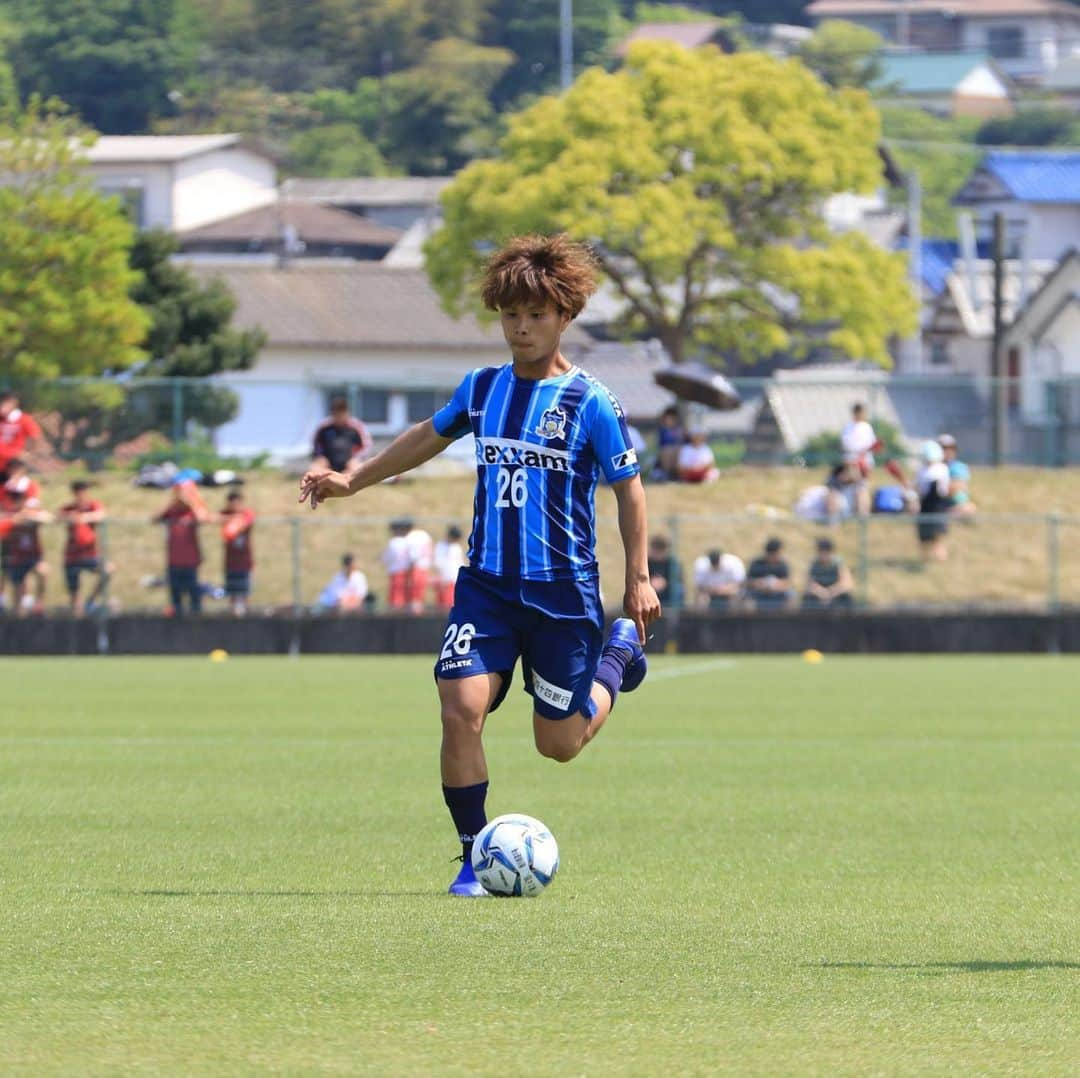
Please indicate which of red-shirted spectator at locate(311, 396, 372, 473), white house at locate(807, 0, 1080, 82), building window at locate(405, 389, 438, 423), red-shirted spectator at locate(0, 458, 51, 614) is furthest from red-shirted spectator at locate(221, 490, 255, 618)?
white house at locate(807, 0, 1080, 82)

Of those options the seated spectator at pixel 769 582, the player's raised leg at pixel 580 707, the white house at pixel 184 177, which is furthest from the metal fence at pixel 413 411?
the white house at pixel 184 177

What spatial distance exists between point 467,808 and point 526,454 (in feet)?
3.99

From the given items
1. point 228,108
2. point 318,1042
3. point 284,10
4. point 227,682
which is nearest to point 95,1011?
point 318,1042

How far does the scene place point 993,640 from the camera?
2622 cm

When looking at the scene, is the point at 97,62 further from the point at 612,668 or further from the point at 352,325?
the point at 612,668

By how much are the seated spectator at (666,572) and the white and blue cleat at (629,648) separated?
1693 centimetres

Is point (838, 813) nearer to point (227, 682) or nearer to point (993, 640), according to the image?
point (227, 682)

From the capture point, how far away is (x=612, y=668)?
8.23 m

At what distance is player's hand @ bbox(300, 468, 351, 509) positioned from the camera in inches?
303

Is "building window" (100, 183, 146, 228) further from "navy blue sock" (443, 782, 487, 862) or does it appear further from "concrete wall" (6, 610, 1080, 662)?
"navy blue sock" (443, 782, 487, 862)

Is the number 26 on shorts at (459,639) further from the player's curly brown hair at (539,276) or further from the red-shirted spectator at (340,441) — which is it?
the red-shirted spectator at (340,441)

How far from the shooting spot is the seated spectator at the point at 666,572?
25.4 meters

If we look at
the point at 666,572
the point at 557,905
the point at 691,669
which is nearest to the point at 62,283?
the point at 666,572

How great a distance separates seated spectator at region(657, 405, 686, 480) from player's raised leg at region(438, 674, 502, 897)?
84.8 feet
